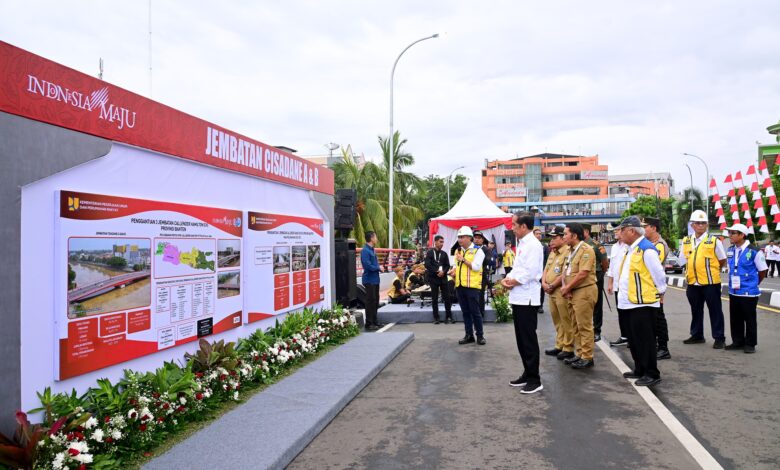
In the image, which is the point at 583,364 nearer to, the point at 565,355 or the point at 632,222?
the point at 565,355

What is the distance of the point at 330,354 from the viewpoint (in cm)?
808

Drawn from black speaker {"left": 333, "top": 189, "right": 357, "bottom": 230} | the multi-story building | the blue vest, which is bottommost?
the blue vest

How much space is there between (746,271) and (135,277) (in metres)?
7.86

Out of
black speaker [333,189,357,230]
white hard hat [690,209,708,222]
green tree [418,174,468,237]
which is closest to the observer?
white hard hat [690,209,708,222]

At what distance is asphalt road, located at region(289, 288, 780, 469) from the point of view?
432 cm

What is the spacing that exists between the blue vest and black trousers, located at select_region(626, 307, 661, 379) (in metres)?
2.70

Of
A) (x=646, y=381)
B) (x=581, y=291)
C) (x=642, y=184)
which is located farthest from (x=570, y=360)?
(x=642, y=184)

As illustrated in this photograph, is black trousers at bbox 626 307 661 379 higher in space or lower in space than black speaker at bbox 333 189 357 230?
lower

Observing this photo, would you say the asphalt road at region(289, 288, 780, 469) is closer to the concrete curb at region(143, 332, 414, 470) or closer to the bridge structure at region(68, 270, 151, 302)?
the concrete curb at region(143, 332, 414, 470)

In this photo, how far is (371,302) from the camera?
1118 cm

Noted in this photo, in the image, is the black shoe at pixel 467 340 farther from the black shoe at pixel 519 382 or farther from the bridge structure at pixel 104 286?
the bridge structure at pixel 104 286

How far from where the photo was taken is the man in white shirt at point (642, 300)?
251 inches

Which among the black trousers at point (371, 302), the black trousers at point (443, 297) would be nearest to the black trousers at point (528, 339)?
the black trousers at point (371, 302)

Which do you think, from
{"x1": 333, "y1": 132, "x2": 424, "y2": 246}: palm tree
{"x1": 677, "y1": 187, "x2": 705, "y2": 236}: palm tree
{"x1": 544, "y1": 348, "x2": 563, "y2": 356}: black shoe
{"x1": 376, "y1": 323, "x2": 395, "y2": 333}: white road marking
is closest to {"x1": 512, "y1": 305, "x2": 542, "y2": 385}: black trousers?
{"x1": 544, "y1": 348, "x2": 563, "y2": 356}: black shoe
